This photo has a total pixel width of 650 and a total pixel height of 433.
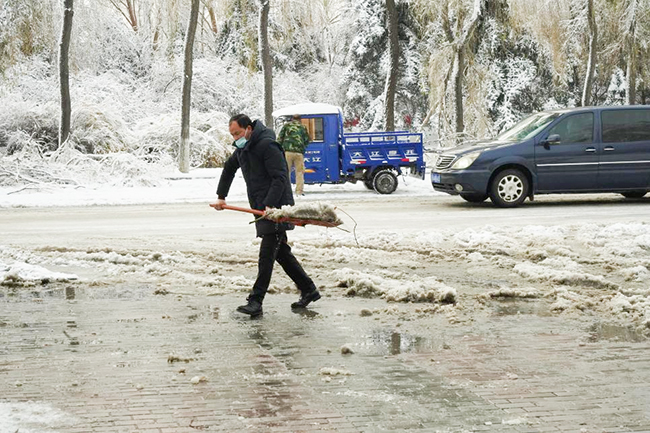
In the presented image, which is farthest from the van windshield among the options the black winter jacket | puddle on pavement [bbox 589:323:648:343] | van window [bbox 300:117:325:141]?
puddle on pavement [bbox 589:323:648:343]

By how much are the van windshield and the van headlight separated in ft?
3.01

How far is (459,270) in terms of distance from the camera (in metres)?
10.4

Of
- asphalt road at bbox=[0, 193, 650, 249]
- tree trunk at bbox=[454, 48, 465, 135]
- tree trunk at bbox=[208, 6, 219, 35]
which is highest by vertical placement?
tree trunk at bbox=[208, 6, 219, 35]

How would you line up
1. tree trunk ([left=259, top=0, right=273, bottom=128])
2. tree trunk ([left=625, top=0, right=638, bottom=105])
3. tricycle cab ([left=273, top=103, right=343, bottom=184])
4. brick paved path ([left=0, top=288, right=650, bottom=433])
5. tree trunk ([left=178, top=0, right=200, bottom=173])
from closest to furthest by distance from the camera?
1. brick paved path ([left=0, top=288, right=650, bottom=433])
2. tricycle cab ([left=273, top=103, right=343, bottom=184])
3. tree trunk ([left=259, top=0, right=273, bottom=128])
4. tree trunk ([left=178, top=0, right=200, bottom=173])
5. tree trunk ([left=625, top=0, right=638, bottom=105])

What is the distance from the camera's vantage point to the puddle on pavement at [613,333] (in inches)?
282

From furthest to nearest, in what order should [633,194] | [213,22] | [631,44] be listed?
[213,22]
[631,44]
[633,194]

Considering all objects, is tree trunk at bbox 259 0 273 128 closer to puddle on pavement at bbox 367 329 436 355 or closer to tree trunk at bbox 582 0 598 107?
tree trunk at bbox 582 0 598 107

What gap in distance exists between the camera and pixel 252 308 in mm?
8133

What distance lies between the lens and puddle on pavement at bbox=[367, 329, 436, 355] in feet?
22.6

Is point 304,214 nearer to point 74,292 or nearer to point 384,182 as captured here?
point 74,292

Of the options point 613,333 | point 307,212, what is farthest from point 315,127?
point 613,333

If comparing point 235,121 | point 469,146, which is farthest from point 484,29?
point 235,121

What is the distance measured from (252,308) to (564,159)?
10158 millimetres

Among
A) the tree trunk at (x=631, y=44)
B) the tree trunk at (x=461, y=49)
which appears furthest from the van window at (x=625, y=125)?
the tree trunk at (x=631, y=44)
